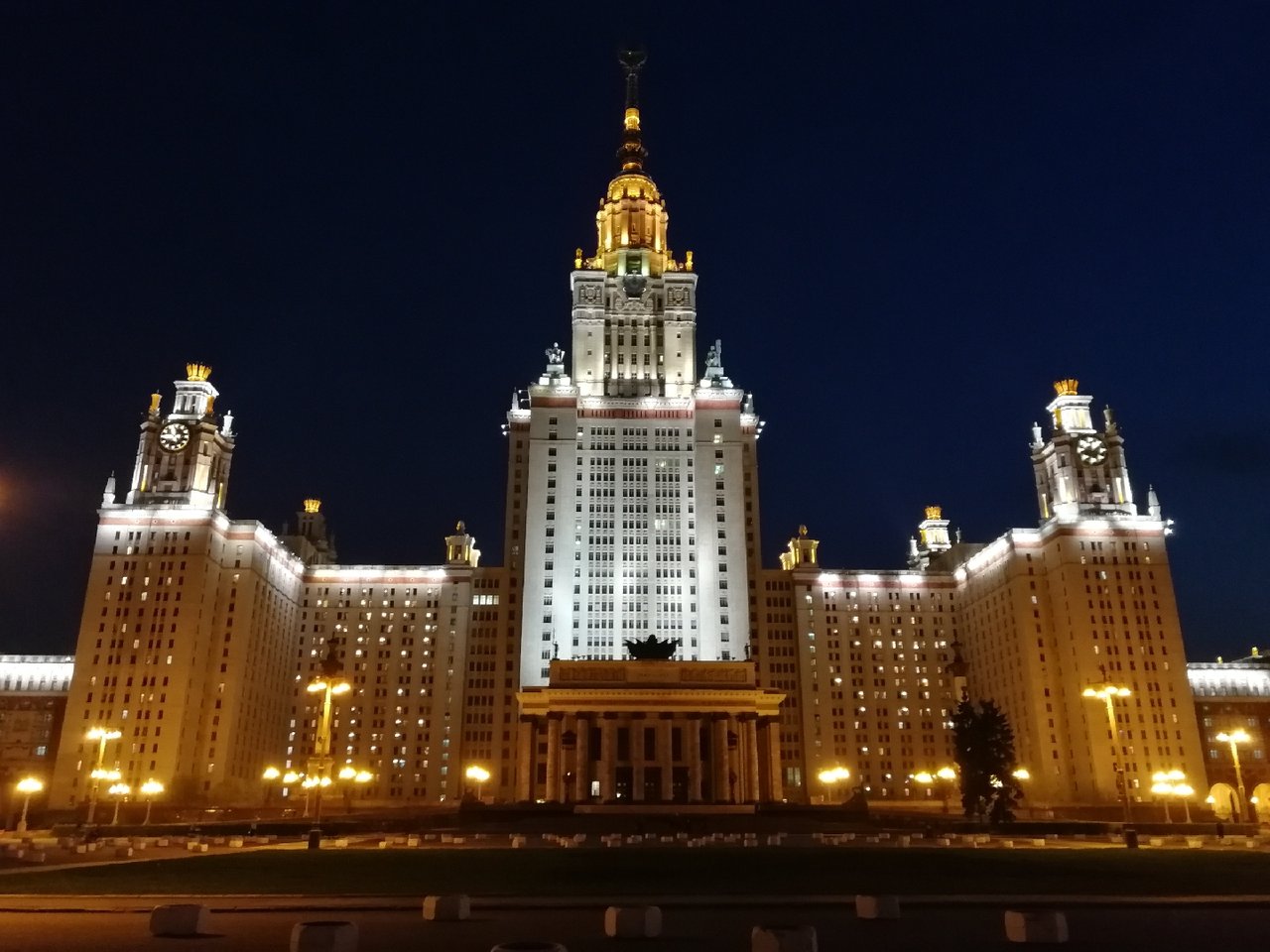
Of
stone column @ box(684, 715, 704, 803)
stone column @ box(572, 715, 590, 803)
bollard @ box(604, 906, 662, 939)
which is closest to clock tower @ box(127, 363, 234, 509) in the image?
stone column @ box(572, 715, 590, 803)

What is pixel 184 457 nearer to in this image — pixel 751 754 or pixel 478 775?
pixel 478 775

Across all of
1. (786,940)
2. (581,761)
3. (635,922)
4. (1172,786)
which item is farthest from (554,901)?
(1172,786)

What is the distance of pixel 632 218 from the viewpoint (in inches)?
6048

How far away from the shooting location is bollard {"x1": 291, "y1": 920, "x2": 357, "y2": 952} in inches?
620

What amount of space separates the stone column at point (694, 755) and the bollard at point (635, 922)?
89.2m

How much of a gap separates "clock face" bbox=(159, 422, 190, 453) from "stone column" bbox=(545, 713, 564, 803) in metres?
60.4

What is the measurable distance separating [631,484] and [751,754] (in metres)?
42.5

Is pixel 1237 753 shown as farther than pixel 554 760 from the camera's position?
Yes

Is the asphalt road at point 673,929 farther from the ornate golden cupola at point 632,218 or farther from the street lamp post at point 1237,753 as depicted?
the ornate golden cupola at point 632,218

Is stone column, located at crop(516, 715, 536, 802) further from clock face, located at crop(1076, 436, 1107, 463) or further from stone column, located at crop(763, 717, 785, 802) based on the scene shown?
clock face, located at crop(1076, 436, 1107, 463)

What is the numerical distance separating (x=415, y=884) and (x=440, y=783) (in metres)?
106

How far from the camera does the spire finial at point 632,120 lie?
16050 cm

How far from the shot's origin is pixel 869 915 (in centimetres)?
2177

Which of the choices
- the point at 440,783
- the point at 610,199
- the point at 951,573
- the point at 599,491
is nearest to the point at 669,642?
the point at 599,491
